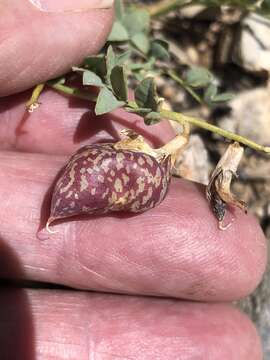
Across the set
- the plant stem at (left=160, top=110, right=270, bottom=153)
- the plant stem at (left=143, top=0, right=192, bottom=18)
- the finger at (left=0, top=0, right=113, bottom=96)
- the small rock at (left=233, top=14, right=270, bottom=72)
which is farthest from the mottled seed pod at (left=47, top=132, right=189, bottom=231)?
the small rock at (left=233, top=14, right=270, bottom=72)

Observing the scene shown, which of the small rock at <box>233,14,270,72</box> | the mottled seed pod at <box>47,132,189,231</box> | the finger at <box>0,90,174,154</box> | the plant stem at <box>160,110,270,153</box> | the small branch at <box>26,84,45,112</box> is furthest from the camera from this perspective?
the small rock at <box>233,14,270,72</box>

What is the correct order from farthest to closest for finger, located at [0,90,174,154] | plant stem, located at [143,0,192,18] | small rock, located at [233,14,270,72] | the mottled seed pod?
small rock, located at [233,14,270,72] < plant stem, located at [143,0,192,18] < finger, located at [0,90,174,154] < the mottled seed pod

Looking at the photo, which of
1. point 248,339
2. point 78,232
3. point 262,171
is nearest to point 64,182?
point 78,232

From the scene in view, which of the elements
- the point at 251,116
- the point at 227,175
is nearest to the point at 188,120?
the point at 227,175

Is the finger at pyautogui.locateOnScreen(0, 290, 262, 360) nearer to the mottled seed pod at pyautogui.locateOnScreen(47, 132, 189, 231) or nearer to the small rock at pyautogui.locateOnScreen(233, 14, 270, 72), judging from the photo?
the mottled seed pod at pyautogui.locateOnScreen(47, 132, 189, 231)

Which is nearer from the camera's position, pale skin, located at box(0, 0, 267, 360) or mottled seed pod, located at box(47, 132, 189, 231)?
mottled seed pod, located at box(47, 132, 189, 231)

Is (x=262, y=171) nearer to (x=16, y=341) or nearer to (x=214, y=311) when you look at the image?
(x=214, y=311)

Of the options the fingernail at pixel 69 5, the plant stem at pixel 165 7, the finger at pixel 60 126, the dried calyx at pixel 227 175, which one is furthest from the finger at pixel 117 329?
the plant stem at pixel 165 7
